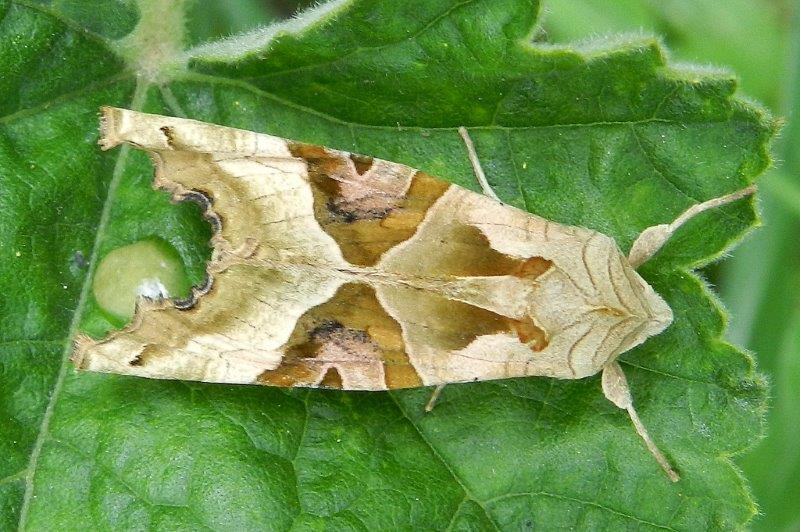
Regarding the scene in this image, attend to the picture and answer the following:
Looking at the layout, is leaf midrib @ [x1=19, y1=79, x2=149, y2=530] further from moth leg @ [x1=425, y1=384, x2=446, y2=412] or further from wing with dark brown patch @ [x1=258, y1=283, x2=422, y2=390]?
moth leg @ [x1=425, y1=384, x2=446, y2=412]

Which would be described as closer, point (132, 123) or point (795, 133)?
point (132, 123)

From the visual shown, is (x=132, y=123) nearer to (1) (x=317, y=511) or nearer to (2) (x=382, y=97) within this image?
(2) (x=382, y=97)

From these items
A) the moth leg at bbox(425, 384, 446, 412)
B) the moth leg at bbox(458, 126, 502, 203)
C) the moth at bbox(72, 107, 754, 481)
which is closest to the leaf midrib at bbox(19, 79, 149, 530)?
the moth at bbox(72, 107, 754, 481)

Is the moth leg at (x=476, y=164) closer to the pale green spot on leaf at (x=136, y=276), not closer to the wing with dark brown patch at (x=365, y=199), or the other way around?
the wing with dark brown patch at (x=365, y=199)

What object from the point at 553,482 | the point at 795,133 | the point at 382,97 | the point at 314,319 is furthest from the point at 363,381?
the point at 795,133

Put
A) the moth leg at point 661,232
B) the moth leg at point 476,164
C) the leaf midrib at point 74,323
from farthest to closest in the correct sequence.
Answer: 1. the moth leg at point 476,164
2. the moth leg at point 661,232
3. the leaf midrib at point 74,323

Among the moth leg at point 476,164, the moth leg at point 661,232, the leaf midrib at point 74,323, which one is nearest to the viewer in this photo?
the leaf midrib at point 74,323

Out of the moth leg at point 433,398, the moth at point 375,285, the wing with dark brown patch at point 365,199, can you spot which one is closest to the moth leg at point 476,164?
the moth at point 375,285
